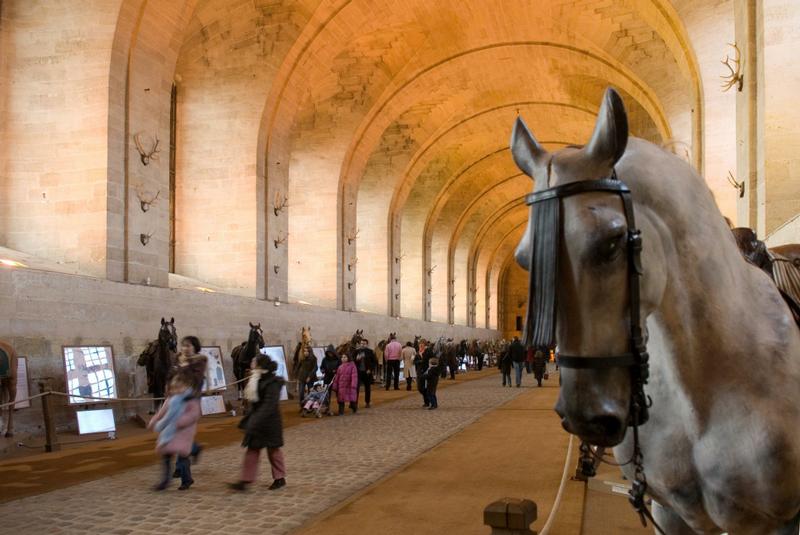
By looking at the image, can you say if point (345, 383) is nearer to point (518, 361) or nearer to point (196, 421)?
point (196, 421)

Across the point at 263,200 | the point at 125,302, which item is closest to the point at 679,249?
the point at 125,302

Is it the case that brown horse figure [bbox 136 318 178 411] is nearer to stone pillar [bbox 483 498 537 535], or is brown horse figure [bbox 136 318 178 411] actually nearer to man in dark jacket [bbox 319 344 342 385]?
man in dark jacket [bbox 319 344 342 385]

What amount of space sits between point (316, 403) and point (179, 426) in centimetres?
698

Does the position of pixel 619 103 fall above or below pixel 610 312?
above

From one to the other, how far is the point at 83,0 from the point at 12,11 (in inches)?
68.8

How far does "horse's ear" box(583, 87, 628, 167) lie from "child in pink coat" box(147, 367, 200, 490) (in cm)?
647

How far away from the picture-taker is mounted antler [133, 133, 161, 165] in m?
14.2

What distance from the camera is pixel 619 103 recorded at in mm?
1550

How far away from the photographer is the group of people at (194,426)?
23.5 ft

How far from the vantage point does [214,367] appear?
49.7 feet

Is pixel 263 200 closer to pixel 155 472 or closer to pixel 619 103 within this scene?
pixel 155 472

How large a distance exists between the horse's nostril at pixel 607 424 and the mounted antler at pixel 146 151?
1435 centimetres

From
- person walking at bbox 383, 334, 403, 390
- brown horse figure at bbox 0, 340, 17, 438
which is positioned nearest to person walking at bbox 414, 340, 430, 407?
person walking at bbox 383, 334, 403, 390

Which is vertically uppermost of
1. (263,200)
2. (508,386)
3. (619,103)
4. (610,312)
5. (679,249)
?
(263,200)
